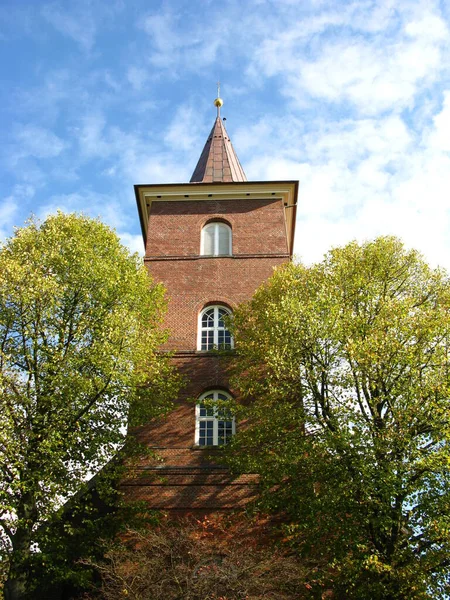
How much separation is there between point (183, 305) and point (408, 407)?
31.5ft

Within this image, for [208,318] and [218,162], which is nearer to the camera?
[208,318]

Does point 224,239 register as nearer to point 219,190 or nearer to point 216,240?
point 216,240

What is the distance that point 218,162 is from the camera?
26531 mm

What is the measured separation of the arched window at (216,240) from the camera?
21734 mm

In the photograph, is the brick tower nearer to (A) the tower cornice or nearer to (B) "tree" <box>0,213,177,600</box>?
(A) the tower cornice

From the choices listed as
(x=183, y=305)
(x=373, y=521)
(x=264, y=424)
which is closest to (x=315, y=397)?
(x=264, y=424)

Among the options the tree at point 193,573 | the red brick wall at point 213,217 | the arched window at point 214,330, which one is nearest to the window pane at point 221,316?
the arched window at point 214,330

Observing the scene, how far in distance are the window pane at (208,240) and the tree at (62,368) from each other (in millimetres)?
5891

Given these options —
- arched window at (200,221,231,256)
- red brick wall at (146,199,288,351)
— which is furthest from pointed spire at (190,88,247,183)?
arched window at (200,221,231,256)

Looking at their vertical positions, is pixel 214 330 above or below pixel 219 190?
below

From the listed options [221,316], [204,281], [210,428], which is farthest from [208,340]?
[210,428]

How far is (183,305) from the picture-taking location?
19.5m

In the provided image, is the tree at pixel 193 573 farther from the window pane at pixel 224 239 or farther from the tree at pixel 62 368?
the window pane at pixel 224 239

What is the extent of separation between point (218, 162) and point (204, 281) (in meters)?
8.50
